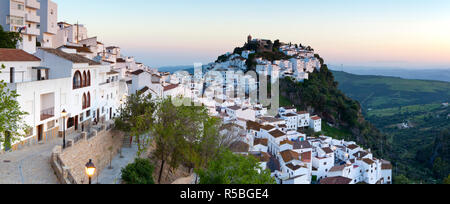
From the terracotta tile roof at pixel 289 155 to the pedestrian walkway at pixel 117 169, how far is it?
1811 centimetres

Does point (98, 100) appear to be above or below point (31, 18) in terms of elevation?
below

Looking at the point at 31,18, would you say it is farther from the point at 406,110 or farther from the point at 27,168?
the point at 406,110

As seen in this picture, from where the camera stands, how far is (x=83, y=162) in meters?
15.6

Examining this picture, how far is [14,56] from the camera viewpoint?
58.5 feet

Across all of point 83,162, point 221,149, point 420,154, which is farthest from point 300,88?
point 83,162

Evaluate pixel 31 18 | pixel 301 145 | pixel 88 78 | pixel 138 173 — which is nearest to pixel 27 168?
pixel 138 173

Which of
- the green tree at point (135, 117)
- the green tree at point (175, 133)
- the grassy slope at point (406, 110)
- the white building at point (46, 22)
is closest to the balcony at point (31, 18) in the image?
the white building at point (46, 22)

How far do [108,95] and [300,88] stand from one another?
187 ft

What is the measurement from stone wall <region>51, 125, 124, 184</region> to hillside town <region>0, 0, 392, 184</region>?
1.16 meters

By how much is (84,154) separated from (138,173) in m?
2.92

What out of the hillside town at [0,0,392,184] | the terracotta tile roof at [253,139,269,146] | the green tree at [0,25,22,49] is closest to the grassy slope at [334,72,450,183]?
the hillside town at [0,0,392,184]

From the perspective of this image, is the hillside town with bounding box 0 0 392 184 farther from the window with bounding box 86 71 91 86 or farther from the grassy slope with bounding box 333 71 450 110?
the grassy slope with bounding box 333 71 450 110
